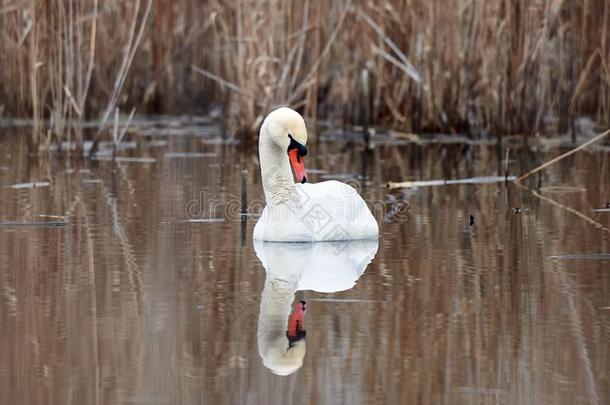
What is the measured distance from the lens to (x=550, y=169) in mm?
11398

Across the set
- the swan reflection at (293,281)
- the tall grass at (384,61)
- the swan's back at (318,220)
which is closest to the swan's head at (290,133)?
the swan's back at (318,220)

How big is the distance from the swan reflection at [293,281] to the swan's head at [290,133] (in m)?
0.44

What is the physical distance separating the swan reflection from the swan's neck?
0.26 meters

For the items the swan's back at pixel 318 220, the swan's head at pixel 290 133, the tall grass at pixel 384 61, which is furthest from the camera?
the tall grass at pixel 384 61

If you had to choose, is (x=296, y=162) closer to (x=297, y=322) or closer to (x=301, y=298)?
(x=301, y=298)

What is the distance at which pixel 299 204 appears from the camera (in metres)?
7.66

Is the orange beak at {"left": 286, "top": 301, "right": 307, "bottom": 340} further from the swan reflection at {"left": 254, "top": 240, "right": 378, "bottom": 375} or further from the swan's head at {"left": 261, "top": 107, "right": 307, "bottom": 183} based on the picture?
the swan's head at {"left": 261, "top": 107, "right": 307, "bottom": 183}

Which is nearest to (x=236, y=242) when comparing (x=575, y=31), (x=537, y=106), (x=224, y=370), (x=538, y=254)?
(x=538, y=254)

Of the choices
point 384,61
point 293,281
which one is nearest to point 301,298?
point 293,281

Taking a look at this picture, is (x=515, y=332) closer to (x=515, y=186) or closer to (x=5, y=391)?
(x=5, y=391)

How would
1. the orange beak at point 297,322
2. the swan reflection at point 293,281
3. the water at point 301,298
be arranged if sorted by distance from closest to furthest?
the water at point 301,298 → the swan reflection at point 293,281 → the orange beak at point 297,322

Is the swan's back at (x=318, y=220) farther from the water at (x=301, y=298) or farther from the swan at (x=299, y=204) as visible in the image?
the water at (x=301, y=298)

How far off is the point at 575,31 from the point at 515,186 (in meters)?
3.47

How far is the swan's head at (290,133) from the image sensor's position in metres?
7.68
